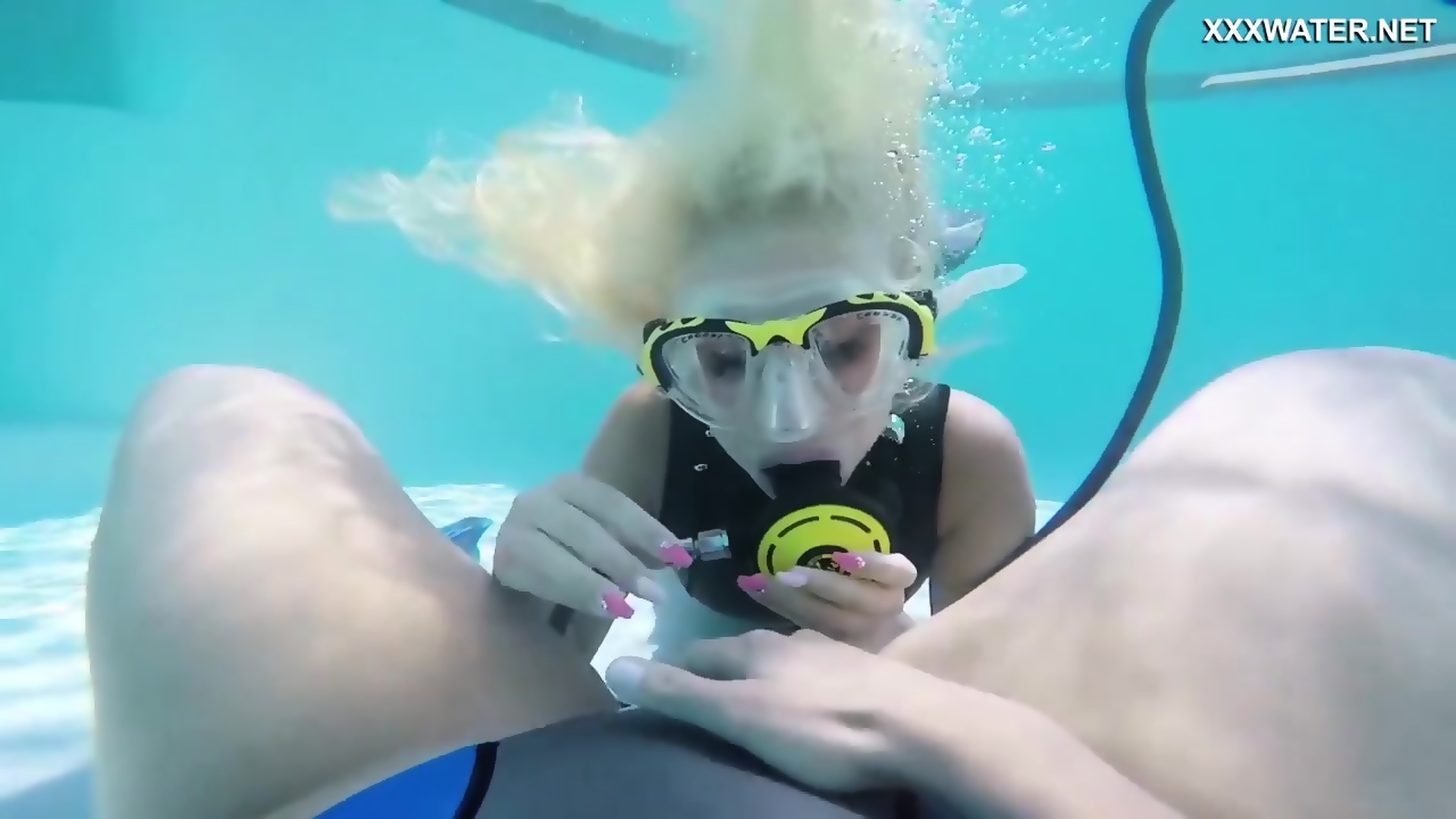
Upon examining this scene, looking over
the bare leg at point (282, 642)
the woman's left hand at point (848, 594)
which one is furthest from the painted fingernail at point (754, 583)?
the bare leg at point (282, 642)

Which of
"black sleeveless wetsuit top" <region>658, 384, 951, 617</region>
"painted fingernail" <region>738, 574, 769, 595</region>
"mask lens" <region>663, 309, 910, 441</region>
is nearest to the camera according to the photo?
Result: "painted fingernail" <region>738, 574, 769, 595</region>

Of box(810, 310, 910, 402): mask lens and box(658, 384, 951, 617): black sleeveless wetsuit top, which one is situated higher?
box(810, 310, 910, 402): mask lens

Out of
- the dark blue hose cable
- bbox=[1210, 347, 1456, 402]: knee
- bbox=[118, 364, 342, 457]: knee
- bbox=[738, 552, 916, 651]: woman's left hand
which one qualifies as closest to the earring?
the dark blue hose cable

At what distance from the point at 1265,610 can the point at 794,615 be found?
2.27ft

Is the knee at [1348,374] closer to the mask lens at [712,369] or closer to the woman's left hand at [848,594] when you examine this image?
the woman's left hand at [848,594]

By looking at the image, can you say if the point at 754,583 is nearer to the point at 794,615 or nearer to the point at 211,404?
the point at 794,615

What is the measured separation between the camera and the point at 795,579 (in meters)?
1.07

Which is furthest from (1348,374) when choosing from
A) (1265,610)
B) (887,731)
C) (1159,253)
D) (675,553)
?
(1159,253)

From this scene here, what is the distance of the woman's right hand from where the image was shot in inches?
35.5

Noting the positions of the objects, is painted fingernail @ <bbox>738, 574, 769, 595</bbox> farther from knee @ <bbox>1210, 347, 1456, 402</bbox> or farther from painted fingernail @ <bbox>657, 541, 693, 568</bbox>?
knee @ <bbox>1210, 347, 1456, 402</bbox>

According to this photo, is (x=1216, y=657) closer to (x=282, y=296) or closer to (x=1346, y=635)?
(x=1346, y=635)

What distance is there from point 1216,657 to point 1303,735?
63 mm

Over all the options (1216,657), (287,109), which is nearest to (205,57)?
(287,109)

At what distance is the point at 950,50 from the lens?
76.0 inches
